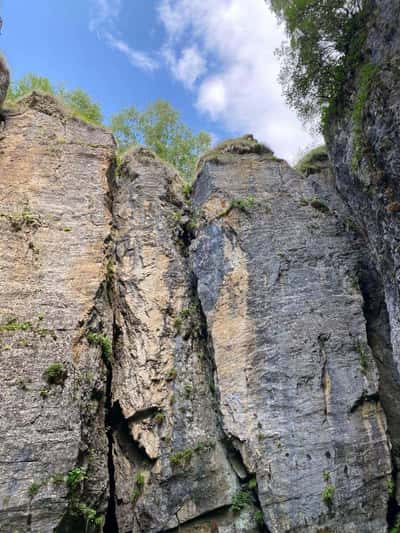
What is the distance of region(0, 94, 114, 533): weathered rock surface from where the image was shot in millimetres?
8516

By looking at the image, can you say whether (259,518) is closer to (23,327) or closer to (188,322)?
(188,322)

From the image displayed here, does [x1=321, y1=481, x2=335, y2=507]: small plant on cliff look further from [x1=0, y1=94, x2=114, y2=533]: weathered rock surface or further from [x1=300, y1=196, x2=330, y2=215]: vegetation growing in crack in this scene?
[x1=300, y1=196, x2=330, y2=215]: vegetation growing in crack

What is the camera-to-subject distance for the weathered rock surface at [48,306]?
8.52 m

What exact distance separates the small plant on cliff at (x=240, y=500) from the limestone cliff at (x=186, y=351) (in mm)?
47

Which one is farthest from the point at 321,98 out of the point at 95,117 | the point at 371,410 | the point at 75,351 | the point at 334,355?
the point at 95,117

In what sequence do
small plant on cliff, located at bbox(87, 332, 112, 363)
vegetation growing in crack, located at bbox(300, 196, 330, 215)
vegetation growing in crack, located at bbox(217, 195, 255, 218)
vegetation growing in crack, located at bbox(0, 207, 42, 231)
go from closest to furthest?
small plant on cliff, located at bbox(87, 332, 112, 363), vegetation growing in crack, located at bbox(0, 207, 42, 231), vegetation growing in crack, located at bbox(217, 195, 255, 218), vegetation growing in crack, located at bbox(300, 196, 330, 215)

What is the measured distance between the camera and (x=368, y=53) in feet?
37.7

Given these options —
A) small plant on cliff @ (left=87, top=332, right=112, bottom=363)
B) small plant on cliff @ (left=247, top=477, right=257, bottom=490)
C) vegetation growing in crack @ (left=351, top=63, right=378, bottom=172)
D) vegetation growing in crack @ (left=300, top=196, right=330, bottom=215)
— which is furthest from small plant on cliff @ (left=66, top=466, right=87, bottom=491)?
vegetation growing in crack @ (left=300, top=196, right=330, bottom=215)

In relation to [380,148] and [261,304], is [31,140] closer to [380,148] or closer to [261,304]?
[261,304]

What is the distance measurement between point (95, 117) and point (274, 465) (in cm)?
2118

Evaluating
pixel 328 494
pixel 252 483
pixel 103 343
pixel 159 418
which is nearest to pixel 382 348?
pixel 328 494

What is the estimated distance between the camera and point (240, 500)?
989cm

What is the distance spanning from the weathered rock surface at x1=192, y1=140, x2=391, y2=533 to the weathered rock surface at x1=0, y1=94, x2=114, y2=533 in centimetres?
324

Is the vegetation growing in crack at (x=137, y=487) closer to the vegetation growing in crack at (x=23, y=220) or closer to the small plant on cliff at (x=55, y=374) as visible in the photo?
the small plant on cliff at (x=55, y=374)
